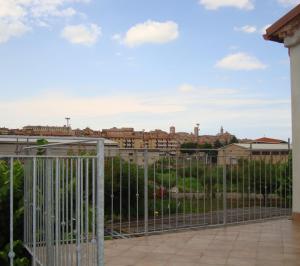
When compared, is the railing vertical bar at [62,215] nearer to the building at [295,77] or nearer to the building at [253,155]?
the building at [253,155]

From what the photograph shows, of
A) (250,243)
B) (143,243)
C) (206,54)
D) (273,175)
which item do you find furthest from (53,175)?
(206,54)

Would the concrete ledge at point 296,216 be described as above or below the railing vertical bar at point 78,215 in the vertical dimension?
below

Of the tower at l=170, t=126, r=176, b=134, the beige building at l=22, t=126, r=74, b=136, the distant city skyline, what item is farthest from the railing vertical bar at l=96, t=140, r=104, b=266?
the tower at l=170, t=126, r=176, b=134

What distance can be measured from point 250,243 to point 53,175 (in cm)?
395

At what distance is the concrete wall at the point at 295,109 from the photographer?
9.06 metres

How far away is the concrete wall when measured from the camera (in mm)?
9062

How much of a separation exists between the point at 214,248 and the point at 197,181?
9.99 ft

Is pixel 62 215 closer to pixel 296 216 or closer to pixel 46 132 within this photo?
pixel 296 216

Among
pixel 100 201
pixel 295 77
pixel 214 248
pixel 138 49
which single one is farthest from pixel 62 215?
pixel 138 49

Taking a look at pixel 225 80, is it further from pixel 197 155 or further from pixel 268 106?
pixel 197 155

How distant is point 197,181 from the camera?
9.73 metres

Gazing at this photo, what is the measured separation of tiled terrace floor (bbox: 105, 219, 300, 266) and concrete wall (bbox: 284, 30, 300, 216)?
Result: 2.72 feet

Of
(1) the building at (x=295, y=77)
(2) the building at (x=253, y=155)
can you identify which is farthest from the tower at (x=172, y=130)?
(1) the building at (x=295, y=77)

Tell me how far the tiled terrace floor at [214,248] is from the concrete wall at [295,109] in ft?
2.72
